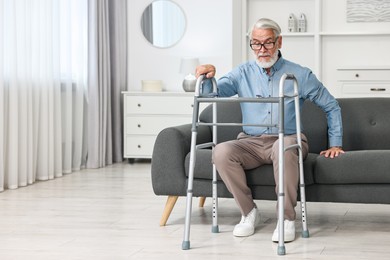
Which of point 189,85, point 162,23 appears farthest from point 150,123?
point 162,23

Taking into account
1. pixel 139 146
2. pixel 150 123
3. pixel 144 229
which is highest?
pixel 150 123

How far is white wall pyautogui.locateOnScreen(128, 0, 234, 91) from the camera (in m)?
7.67

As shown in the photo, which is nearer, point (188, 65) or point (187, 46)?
point (188, 65)

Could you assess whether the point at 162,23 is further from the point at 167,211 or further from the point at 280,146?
the point at 280,146

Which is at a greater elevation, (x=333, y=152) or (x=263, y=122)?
(x=263, y=122)

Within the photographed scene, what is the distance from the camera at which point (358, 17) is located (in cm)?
778

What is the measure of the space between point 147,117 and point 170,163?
3.22 meters

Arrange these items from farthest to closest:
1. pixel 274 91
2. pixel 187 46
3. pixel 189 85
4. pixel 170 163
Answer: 1. pixel 187 46
2. pixel 189 85
3. pixel 170 163
4. pixel 274 91

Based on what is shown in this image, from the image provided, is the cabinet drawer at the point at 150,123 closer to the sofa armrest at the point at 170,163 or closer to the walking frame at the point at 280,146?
the sofa armrest at the point at 170,163

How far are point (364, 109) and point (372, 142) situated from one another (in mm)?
207

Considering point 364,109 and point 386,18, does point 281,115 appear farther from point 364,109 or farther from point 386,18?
point 386,18

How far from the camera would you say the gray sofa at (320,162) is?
13.2 ft

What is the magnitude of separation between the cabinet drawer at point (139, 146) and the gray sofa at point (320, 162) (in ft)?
8.56

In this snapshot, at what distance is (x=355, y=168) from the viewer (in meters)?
4.02
